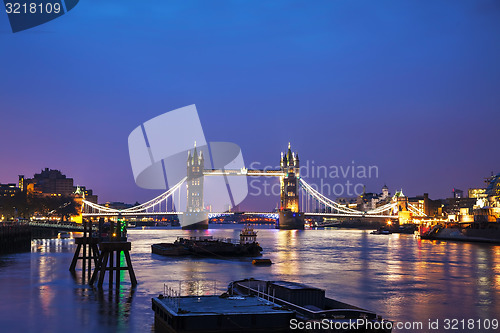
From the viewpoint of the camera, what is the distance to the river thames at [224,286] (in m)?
27.7

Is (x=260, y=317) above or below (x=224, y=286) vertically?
above

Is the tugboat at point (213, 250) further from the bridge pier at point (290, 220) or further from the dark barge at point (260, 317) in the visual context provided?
the bridge pier at point (290, 220)

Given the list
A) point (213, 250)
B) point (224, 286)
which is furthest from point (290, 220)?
point (224, 286)

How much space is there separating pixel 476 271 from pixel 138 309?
33330 millimetres

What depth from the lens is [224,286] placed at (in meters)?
37.9

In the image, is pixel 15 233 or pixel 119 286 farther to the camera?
pixel 15 233

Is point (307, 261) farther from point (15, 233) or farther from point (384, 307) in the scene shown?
point (15, 233)

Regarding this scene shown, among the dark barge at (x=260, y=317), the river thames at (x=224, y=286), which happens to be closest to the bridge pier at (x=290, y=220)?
the river thames at (x=224, y=286)

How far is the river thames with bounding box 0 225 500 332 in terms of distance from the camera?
27.7m

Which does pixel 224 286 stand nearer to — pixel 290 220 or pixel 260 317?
pixel 260 317

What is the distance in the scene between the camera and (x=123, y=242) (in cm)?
3372

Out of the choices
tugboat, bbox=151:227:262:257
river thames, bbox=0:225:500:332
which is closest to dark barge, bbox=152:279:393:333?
river thames, bbox=0:225:500:332

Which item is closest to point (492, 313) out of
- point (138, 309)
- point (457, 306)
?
point (457, 306)

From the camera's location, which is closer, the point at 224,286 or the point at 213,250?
the point at 224,286
